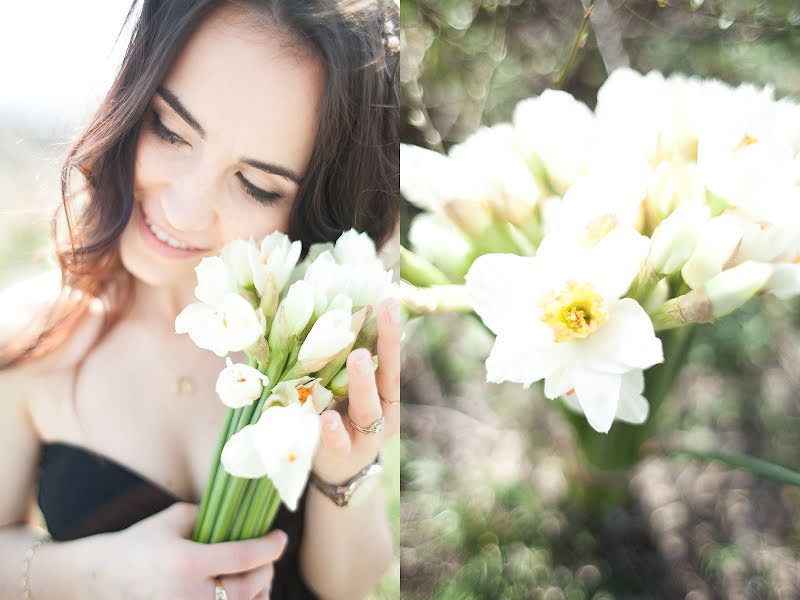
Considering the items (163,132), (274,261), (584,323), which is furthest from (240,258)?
(584,323)

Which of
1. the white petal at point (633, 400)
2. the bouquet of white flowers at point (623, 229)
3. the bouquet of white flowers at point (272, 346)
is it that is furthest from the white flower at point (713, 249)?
the bouquet of white flowers at point (272, 346)

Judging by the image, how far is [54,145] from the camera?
2.46 ft

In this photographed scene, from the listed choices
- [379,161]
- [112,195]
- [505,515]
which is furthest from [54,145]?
[505,515]

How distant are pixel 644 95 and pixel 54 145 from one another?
1.83 feet

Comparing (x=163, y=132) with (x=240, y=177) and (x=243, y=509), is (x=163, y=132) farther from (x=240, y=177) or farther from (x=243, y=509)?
(x=243, y=509)

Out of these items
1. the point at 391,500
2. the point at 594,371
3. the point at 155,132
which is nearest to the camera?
the point at 594,371

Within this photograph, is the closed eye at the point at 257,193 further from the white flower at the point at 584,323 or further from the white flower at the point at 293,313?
the white flower at the point at 584,323

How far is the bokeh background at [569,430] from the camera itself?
750 mm

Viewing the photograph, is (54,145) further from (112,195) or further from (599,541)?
(599,541)

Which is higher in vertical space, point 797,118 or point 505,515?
point 797,118

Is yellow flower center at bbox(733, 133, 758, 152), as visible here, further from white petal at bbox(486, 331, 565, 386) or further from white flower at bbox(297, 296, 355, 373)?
white flower at bbox(297, 296, 355, 373)

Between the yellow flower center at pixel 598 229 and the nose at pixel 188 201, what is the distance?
361 mm

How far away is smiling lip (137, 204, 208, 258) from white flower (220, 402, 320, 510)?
0.58ft

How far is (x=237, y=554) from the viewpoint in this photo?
30.8 inches
